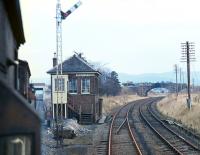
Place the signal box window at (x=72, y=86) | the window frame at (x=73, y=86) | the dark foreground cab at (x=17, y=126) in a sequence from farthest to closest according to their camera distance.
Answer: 1. the signal box window at (x=72, y=86)
2. the window frame at (x=73, y=86)
3. the dark foreground cab at (x=17, y=126)

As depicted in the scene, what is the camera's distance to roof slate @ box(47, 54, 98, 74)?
42938 mm

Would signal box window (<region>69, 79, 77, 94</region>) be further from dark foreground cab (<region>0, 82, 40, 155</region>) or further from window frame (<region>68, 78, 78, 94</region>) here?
dark foreground cab (<region>0, 82, 40, 155</region>)

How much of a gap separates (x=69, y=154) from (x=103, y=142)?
5191 millimetres

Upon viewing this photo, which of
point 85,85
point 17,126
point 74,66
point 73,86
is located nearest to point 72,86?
point 73,86

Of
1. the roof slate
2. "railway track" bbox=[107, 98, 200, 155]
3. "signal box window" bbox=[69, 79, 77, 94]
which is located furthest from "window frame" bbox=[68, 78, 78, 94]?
"railway track" bbox=[107, 98, 200, 155]

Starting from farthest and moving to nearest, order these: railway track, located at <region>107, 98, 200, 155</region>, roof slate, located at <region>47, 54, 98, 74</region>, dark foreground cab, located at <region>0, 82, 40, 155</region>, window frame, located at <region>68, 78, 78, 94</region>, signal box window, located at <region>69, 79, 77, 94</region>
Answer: signal box window, located at <region>69, 79, 77, 94</region> < window frame, located at <region>68, 78, 78, 94</region> < roof slate, located at <region>47, 54, 98, 74</region> < railway track, located at <region>107, 98, 200, 155</region> < dark foreground cab, located at <region>0, 82, 40, 155</region>

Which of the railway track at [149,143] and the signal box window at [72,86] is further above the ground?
the signal box window at [72,86]

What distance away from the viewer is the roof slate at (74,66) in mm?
42938

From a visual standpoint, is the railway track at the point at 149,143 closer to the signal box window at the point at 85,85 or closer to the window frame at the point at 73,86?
the signal box window at the point at 85,85

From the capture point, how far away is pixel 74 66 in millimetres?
43719

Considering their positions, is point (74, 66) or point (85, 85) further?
point (74, 66)

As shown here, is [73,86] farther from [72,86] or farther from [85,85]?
[85,85]

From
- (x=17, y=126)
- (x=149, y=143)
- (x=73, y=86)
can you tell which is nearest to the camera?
(x=17, y=126)

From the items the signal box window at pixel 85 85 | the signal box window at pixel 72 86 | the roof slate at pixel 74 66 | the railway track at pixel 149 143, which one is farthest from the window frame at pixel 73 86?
the railway track at pixel 149 143
